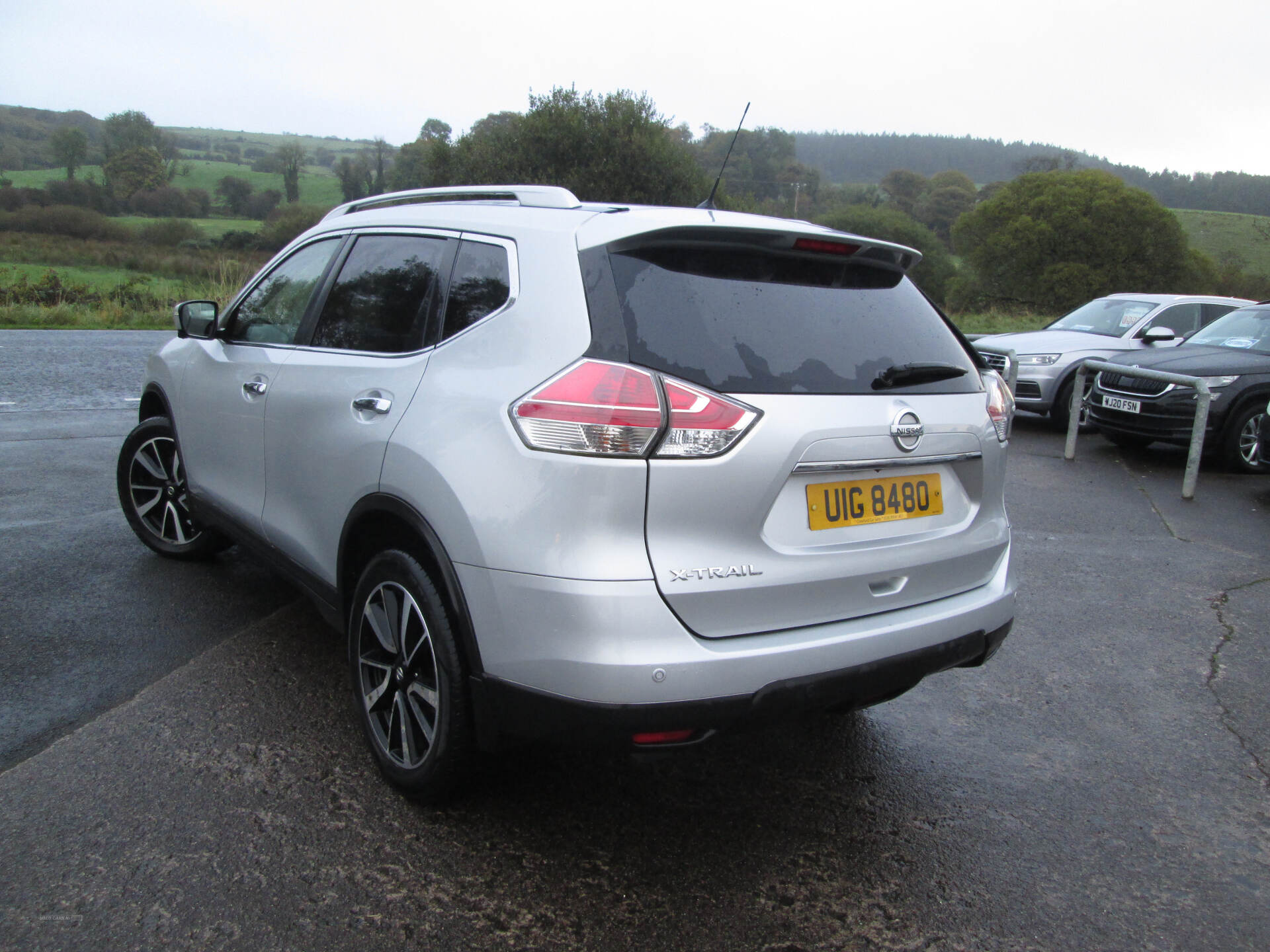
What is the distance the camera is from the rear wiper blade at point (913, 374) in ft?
8.73

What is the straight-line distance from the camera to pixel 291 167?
84.8 metres

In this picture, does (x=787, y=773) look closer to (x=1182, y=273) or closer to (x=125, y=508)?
(x=125, y=508)

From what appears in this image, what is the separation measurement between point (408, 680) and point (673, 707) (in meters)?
0.95

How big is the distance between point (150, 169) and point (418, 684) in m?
84.2

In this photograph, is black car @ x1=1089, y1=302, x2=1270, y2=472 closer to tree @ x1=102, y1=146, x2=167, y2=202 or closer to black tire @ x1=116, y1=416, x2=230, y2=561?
black tire @ x1=116, y1=416, x2=230, y2=561

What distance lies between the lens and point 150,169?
74.3 metres

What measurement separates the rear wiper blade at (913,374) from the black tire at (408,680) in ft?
4.52

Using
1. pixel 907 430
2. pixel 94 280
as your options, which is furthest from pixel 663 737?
pixel 94 280

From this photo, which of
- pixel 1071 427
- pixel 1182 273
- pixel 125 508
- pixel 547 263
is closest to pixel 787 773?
pixel 547 263

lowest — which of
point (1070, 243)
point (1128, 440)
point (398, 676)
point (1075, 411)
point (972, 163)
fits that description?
point (1128, 440)

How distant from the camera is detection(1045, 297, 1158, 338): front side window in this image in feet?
39.8

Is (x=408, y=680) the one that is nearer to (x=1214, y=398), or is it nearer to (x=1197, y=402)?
(x=1197, y=402)

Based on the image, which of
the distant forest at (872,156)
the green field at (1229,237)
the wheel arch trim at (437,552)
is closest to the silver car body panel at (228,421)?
the wheel arch trim at (437,552)

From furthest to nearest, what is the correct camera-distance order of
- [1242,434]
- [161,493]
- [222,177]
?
[222,177] < [1242,434] < [161,493]
